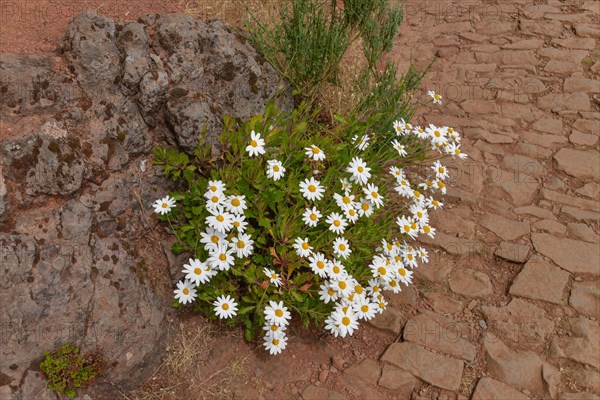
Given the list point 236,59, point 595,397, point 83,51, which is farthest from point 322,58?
point 595,397

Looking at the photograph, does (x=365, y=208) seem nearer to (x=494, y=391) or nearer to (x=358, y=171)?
(x=358, y=171)

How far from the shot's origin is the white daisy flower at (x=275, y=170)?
298cm

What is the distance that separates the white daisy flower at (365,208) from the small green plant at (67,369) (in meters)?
1.72

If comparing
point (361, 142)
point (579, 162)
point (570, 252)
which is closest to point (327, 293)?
point (361, 142)

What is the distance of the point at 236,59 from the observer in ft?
12.1

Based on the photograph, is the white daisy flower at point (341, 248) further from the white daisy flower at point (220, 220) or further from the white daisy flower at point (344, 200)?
the white daisy flower at point (220, 220)

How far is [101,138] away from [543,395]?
2953 millimetres

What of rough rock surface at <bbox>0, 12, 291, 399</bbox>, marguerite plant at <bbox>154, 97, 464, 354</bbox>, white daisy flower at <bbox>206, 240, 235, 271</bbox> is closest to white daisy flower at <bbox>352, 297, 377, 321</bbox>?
marguerite plant at <bbox>154, 97, 464, 354</bbox>

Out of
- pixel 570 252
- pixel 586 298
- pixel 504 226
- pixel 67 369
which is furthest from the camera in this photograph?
pixel 504 226

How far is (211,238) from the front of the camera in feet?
9.60

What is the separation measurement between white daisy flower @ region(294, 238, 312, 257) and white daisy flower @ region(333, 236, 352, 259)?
0.50 feet

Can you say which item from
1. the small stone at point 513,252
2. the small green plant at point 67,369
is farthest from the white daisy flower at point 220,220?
the small stone at point 513,252

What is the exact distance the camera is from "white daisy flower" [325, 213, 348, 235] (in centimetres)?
302

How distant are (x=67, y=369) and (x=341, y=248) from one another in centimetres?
160
